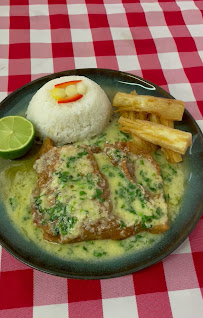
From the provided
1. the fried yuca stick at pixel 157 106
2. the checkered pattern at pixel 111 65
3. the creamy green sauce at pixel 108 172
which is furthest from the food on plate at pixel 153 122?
the checkered pattern at pixel 111 65

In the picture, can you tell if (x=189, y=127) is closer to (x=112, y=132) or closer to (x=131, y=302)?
(x=112, y=132)

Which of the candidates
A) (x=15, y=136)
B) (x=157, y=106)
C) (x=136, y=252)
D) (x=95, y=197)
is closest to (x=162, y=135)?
(x=157, y=106)

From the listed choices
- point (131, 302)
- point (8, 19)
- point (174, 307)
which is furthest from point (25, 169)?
point (8, 19)

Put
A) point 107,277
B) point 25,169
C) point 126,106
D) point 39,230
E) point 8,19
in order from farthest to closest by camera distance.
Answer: point 8,19, point 126,106, point 25,169, point 39,230, point 107,277

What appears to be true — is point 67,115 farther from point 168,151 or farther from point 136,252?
point 136,252

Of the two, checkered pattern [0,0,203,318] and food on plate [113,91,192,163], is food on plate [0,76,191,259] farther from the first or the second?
checkered pattern [0,0,203,318]

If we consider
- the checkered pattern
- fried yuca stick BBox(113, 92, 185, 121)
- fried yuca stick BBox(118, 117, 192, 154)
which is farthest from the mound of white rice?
the checkered pattern
